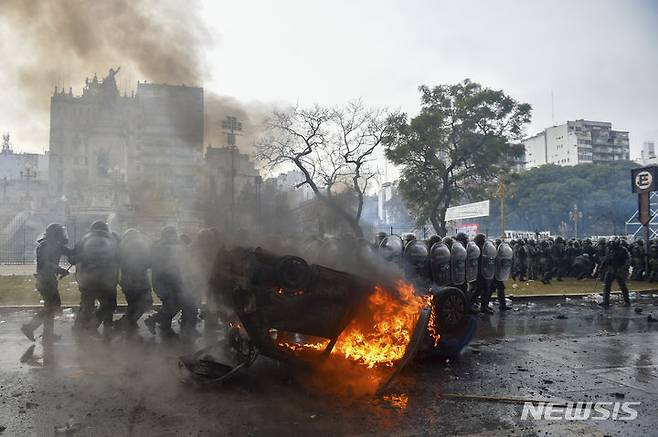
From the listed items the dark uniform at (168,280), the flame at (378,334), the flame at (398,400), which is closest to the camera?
the flame at (398,400)

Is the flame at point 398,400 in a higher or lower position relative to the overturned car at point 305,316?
lower

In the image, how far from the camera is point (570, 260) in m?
20.4

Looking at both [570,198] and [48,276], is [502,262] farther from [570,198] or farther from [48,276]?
[570,198]

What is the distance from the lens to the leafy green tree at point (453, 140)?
77.4ft

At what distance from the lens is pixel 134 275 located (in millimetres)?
8773

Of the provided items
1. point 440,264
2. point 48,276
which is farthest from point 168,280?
point 440,264

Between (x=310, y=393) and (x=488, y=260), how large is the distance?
7.32 meters

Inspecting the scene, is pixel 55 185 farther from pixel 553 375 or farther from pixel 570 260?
pixel 553 375

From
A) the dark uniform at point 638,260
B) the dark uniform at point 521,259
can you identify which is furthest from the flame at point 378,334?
the dark uniform at point 638,260

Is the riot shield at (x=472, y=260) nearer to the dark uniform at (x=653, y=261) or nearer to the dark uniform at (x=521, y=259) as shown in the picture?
the dark uniform at (x=521, y=259)

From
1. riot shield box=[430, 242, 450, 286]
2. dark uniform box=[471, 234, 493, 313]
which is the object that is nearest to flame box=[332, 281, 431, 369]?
riot shield box=[430, 242, 450, 286]

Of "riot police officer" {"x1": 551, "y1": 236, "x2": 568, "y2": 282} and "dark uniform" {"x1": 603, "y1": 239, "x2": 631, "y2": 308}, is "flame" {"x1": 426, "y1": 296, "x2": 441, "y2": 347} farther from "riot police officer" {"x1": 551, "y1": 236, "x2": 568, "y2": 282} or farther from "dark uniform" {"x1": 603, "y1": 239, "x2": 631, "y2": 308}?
"riot police officer" {"x1": 551, "y1": 236, "x2": 568, "y2": 282}

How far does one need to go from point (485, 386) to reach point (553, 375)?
117 centimetres

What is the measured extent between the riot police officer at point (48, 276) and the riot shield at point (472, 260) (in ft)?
26.5
